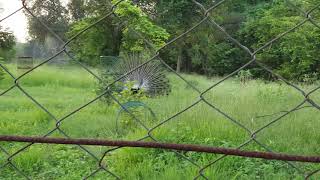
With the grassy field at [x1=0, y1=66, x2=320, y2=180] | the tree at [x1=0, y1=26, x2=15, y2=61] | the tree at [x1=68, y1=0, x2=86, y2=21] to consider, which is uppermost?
the tree at [x1=68, y1=0, x2=86, y2=21]

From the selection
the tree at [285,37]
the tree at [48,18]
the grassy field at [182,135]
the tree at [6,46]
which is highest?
the tree at [285,37]

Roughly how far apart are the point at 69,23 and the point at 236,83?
11.8 ft

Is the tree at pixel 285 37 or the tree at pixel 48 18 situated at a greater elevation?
the tree at pixel 285 37

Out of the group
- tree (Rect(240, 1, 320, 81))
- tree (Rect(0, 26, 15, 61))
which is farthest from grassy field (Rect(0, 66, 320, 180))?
tree (Rect(240, 1, 320, 81))

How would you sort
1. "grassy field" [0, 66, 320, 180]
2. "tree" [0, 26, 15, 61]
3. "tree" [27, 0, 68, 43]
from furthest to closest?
1. "grassy field" [0, 66, 320, 180]
2. "tree" [0, 26, 15, 61]
3. "tree" [27, 0, 68, 43]

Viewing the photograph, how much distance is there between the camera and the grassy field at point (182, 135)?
6.64 feet

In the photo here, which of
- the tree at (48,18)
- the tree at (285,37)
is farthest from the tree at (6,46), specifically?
the tree at (285,37)

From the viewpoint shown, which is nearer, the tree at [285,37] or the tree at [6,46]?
the tree at [6,46]

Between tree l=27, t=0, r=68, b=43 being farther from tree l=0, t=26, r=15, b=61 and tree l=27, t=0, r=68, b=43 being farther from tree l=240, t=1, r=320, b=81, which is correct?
tree l=240, t=1, r=320, b=81

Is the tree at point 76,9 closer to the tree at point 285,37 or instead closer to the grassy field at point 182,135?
the grassy field at point 182,135

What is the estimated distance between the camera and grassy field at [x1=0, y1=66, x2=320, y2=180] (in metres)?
2.02

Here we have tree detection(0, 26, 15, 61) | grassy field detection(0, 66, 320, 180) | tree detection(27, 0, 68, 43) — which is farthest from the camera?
grassy field detection(0, 66, 320, 180)

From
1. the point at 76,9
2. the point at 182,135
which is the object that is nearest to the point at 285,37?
the point at 182,135

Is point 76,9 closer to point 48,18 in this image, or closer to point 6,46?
point 48,18
